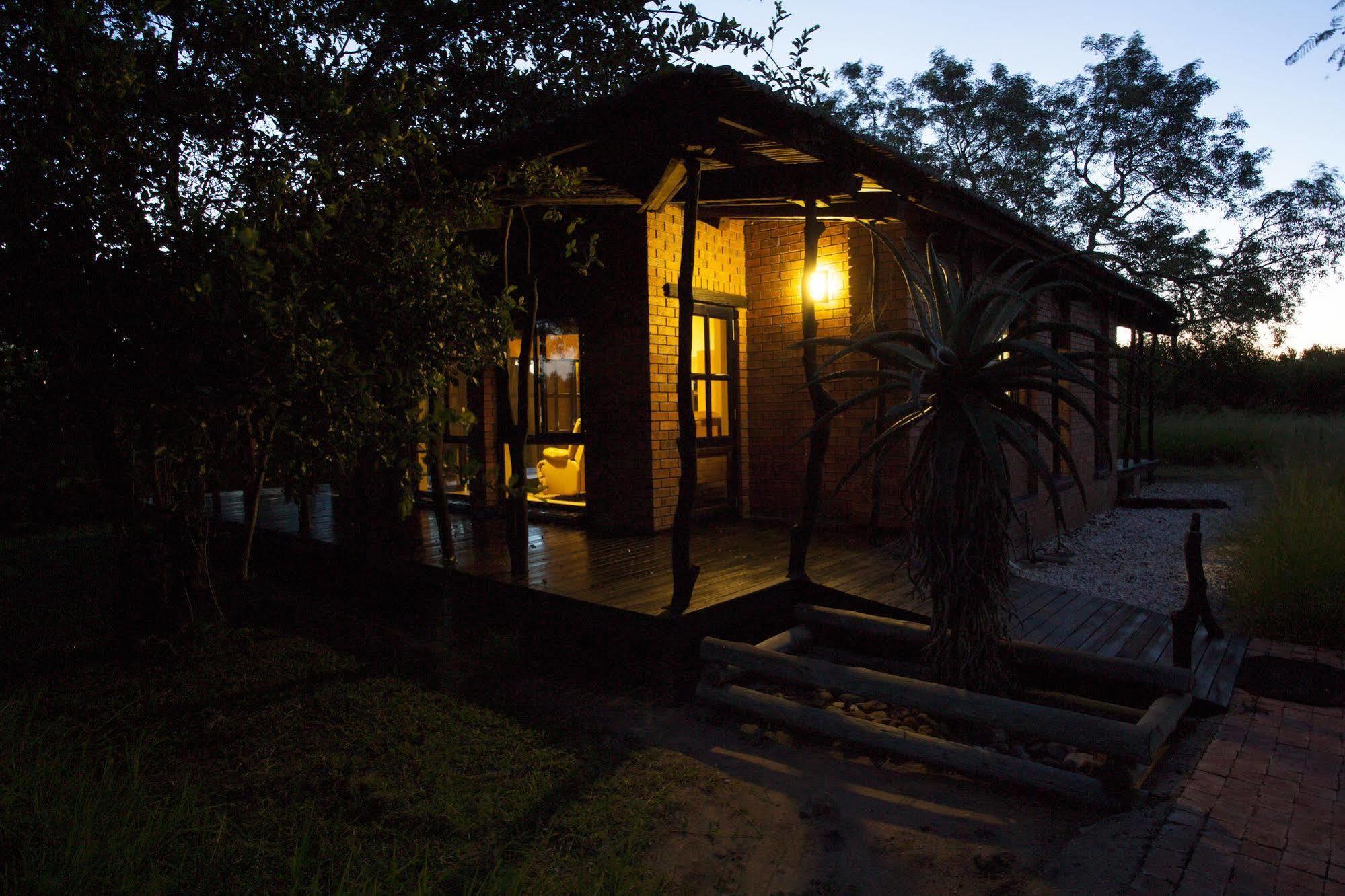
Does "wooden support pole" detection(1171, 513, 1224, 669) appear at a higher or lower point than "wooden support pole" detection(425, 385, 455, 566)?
lower

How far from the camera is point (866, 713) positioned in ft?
15.1

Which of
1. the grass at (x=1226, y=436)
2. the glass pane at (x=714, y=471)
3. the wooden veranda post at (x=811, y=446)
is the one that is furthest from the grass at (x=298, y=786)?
the grass at (x=1226, y=436)

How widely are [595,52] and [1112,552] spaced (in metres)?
7.52

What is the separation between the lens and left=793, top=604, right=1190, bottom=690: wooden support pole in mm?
4117

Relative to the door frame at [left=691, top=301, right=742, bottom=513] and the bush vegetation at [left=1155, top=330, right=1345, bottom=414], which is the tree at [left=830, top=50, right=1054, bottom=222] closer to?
the bush vegetation at [left=1155, top=330, right=1345, bottom=414]

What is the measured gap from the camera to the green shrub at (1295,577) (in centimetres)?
526

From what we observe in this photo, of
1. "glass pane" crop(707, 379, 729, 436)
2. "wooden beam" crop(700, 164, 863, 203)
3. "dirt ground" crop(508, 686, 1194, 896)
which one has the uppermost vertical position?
"wooden beam" crop(700, 164, 863, 203)

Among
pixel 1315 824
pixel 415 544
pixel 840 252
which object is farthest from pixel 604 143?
pixel 1315 824

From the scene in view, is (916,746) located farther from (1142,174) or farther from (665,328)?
(1142,174)

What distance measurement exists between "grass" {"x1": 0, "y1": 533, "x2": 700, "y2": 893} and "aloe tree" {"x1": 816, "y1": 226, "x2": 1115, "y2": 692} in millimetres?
1618

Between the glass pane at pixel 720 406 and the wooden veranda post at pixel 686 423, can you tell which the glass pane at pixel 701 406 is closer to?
the glass pane at pixel 720 406

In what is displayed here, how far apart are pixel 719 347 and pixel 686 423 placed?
3439 millimetres

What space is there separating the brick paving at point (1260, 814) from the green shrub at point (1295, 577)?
53.9 inches

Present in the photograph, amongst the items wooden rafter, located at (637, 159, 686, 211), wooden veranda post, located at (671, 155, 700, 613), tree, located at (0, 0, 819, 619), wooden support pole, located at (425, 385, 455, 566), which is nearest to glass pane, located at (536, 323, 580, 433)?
wooden support pole, located at (425, 385, 455, 566)
